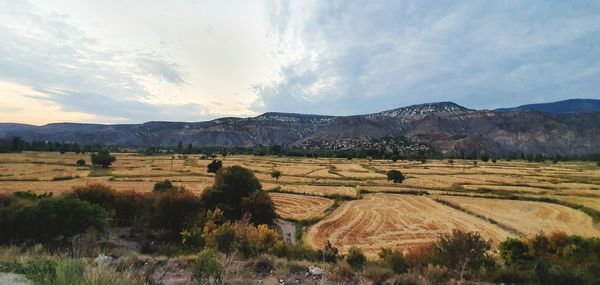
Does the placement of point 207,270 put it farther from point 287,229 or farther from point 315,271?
point 287,229

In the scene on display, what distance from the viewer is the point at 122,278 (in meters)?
5.37

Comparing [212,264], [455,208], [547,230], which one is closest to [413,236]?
[547,230]

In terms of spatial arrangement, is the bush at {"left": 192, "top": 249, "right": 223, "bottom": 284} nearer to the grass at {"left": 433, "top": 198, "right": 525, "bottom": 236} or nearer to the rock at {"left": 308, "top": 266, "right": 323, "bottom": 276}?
the rock at {"left": 308, "top": 266, "right": 323, "bottom": 276}

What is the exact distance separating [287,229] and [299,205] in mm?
10384

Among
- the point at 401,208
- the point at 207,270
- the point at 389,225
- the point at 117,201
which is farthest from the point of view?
the point at 401,208

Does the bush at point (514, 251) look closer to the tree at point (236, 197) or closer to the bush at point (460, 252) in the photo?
the bush at point (460, 252)

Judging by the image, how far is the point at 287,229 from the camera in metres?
Result: 28.5

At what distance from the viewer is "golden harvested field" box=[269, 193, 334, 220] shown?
1320 inches

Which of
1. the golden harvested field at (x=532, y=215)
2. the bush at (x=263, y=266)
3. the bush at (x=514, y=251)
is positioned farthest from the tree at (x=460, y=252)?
the golden harvested field at (x=532, y=215)

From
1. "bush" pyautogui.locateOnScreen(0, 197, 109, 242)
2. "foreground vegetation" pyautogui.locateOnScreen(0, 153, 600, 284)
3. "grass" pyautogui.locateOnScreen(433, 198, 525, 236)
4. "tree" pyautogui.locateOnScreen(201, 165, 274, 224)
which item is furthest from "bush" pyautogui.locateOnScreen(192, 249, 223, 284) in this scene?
"grass" pyautogui.locateOnScreen(433, 198, 525, 236)

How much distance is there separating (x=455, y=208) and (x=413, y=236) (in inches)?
594

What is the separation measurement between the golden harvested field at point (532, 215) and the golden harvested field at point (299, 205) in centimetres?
1546

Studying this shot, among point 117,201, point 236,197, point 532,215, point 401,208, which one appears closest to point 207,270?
point 117,201

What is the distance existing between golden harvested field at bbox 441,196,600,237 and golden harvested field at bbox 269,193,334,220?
1546 centimetres
